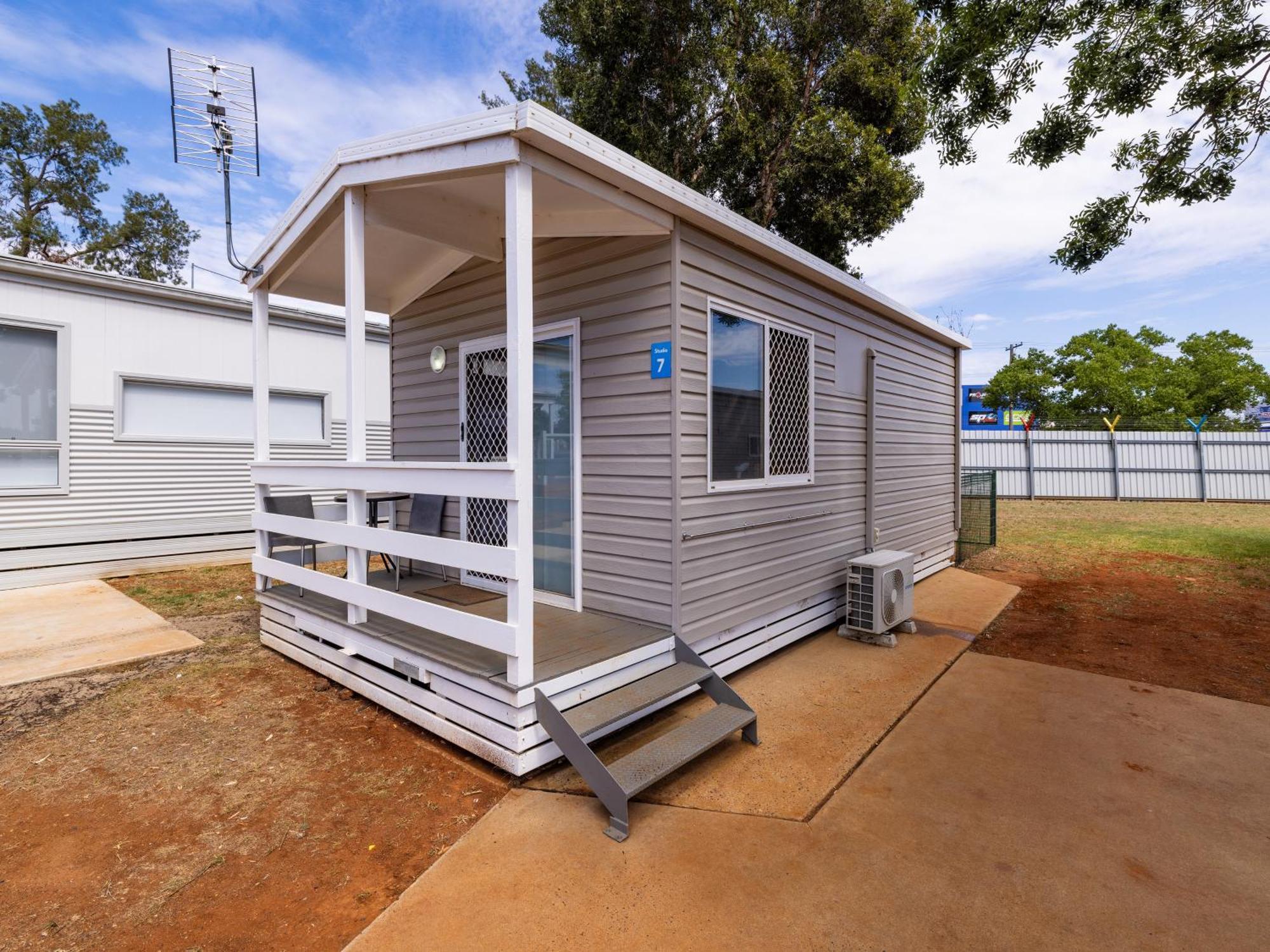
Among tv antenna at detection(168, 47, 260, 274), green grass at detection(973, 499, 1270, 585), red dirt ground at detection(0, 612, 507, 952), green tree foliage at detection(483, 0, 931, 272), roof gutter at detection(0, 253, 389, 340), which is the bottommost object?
red dirt ground at detection(0, 612, 507, 952)

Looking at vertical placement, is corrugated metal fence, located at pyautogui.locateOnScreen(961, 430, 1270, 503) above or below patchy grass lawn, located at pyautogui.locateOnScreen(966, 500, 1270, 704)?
above

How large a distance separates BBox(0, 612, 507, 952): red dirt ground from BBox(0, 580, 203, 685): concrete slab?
38 cm

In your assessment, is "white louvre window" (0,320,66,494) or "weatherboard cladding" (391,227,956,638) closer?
"weatherboard cladding" (391,227,956,638)

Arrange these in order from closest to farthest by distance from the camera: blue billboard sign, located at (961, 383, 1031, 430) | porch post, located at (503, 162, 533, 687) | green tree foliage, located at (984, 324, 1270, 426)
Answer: porch post, located at (503, 162, 533, 687) → green tree foliage, located at (984, 324, 1270, 426) → blue billboard sign, located at (961, 383, 1031, 430)

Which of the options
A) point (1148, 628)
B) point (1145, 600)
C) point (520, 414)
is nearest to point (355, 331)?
point (520, 414)

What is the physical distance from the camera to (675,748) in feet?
8.91

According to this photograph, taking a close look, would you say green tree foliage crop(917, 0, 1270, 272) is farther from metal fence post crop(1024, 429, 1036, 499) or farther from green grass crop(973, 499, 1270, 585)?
metal fence post crop(1024, 429, 1036, 499)

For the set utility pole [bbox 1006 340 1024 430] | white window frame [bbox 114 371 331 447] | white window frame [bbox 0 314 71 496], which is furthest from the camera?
utility pole [bbox 1006 340 1024 430]

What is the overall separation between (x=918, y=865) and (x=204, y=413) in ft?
30.1

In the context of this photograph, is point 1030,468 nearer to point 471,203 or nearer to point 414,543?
point 471,203

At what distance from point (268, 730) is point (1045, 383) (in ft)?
126

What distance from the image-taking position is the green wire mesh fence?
887cm

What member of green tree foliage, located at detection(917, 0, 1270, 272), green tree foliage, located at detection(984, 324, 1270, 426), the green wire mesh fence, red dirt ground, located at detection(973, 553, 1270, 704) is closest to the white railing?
red dirt ground, located at detection(973, 553, 1270, 704)

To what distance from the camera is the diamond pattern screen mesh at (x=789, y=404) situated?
4367 mm
